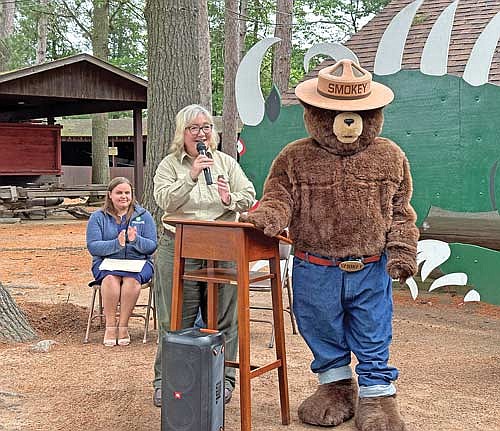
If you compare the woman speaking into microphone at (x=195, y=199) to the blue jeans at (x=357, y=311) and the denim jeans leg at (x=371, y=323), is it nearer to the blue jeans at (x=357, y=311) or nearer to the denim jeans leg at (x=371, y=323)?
the blue jeans at (x=357, y=311)

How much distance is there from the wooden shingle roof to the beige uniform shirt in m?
3.71

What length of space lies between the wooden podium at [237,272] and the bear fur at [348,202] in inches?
5.9

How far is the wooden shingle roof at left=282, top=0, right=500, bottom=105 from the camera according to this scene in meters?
7.59

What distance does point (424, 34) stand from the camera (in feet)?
A: 26.7

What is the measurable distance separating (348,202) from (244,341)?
0.89 metres

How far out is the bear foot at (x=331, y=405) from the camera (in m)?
4.21

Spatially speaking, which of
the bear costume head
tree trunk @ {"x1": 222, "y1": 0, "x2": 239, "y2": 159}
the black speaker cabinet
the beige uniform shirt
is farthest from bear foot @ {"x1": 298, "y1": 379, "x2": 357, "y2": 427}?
tree trunk @ {"x1": 222, "y1": 0, "x2": 239, "y2": 159}

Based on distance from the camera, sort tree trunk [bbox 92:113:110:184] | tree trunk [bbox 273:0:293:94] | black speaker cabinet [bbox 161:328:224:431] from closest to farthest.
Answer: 1. black speaker cabinet [bbox 161:328:224:431]
2. tree trunk [bbox 273:0:293:94]
3. tree trunk [bbox 92:113:110:184]

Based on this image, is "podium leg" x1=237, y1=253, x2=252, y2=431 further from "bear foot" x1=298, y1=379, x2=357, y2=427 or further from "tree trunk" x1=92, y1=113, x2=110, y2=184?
"tree trunk" x1=92, y1=113, x2=110, y2=184

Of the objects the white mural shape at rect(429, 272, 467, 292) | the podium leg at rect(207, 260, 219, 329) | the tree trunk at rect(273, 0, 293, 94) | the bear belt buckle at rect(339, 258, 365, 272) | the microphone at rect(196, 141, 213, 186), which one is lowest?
the white mural shape at rect(429, 272, 467, 292)

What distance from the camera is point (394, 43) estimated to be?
7535 millimetres

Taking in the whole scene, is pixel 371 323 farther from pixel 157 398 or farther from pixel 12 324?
pixel 12 324

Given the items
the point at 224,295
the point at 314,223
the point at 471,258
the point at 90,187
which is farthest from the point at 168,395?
the point at 90,187

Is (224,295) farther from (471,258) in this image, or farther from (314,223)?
(471,258)
